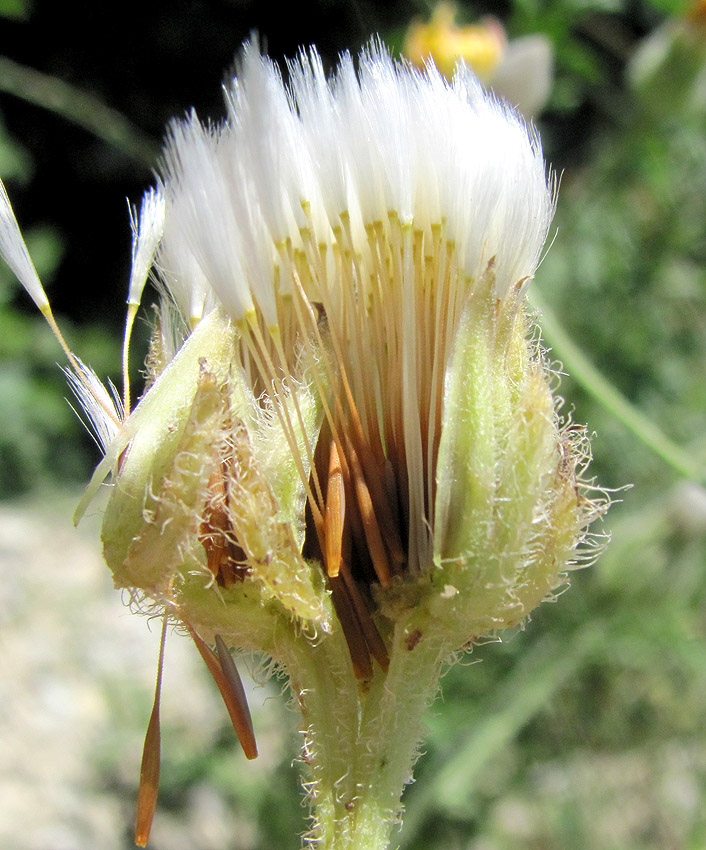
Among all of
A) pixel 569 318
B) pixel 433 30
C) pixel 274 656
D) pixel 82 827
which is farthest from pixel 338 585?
pixel 569 318

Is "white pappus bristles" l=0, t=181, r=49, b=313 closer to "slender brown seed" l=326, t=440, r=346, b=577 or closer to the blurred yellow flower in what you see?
"slender brown seed" l=326, t=440, r=346, b=577

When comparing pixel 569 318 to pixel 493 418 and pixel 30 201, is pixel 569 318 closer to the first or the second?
pixel 493 418

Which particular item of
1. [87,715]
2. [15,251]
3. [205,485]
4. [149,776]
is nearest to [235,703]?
[149,776]

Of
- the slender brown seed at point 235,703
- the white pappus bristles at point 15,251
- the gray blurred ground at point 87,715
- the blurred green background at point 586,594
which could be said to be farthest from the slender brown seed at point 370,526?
the gray blurred ground at point 87,715

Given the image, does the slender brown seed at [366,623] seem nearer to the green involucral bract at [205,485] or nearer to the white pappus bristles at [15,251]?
the green involucral bract at [205,485]

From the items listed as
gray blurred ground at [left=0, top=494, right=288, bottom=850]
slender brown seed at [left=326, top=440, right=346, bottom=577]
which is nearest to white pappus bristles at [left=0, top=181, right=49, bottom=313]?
slender brown seed at [left=326, top=440, right=346, bottom=577]

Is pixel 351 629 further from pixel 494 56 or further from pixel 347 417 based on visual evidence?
pixel 494 56
